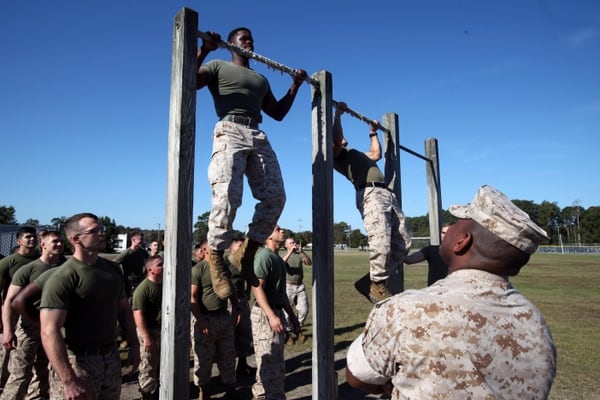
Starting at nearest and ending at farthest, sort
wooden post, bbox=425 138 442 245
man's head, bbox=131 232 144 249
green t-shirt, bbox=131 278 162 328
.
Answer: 1. green t-shirt, bbox=131 278 162 328
2. wooden post, bbox=425 138 442 245
3. man's head, bbox=131 232 144 249

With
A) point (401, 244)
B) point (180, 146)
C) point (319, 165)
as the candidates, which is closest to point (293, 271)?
point (401, 244)

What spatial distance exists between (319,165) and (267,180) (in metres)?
0.71

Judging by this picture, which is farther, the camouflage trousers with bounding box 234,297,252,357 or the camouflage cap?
the camouflage trousers with bounding box 234,297,252,357

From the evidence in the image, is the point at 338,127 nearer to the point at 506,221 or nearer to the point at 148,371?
the point at 506,221

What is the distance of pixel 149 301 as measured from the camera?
5359 mm

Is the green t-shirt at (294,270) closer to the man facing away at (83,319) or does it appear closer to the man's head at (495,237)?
the man facing away at (83,319)

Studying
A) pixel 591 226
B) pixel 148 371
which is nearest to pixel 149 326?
pixel 148 371

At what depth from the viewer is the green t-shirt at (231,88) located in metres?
3.40

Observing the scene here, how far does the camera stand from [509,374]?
1.53m

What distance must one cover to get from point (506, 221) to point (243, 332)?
22.0ft

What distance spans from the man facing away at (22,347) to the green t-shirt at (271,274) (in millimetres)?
2641

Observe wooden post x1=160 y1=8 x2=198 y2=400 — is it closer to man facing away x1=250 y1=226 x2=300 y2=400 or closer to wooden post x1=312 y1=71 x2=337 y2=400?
wooden post x1=312 y1=71 x2=337 y2=400

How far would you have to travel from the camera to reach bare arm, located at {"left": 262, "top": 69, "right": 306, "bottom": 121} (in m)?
3.89

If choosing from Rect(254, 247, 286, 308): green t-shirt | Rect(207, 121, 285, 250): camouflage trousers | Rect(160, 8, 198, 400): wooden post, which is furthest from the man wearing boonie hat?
Rect(254, 247, 286, 308): green t-shirt
